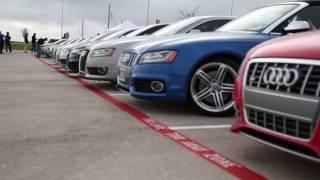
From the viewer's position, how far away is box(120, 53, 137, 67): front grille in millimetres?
8187

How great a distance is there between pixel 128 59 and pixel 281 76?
457 centimetres

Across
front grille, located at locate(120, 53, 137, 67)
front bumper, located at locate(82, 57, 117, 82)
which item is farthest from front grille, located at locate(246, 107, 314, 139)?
front bumper, located at locate(82, 57, 117, 82)

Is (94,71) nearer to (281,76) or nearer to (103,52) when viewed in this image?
(103,52)

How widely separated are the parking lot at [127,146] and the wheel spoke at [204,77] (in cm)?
48

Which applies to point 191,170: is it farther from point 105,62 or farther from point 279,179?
point 105,62

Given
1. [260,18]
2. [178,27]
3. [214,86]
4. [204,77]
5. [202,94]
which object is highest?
[260,18]

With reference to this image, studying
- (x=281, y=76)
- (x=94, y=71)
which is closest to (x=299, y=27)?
(x=281, y=76)

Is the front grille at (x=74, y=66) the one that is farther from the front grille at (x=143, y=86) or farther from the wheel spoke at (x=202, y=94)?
the wheel spoke at (x=202, y=94)

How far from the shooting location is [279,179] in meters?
4.15

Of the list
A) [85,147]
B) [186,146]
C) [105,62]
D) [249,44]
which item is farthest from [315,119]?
[105,62]

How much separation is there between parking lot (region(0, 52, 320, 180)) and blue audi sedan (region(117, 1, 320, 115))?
0.92 feet

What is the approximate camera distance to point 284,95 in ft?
12.8

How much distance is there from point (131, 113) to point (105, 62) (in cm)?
323

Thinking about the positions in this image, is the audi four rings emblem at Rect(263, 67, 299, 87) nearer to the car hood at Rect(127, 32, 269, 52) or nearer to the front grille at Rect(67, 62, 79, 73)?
the car hood at Rect(127, 32, 269, 52)
